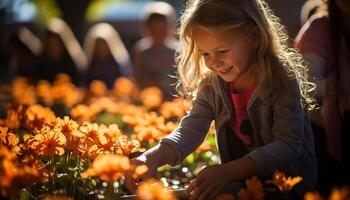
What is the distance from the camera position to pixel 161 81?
7379 millimetres

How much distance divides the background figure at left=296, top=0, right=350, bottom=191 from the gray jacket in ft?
2.32

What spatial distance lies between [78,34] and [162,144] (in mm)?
11486

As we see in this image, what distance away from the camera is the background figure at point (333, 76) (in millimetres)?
3719

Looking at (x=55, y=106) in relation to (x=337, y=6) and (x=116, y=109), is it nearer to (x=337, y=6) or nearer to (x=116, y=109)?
(x=116, y=109)

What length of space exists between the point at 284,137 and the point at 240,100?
37cm

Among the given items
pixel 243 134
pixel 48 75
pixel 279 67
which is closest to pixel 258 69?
pixel 279 67

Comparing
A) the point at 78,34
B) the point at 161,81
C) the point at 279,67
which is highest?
the point at 78,34

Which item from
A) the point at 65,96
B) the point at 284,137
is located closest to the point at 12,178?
the point at 284,137

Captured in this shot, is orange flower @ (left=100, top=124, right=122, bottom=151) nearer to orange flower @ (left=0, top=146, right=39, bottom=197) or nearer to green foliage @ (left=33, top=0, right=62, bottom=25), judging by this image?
orange flower @ (left=0, top=146, right=39, bottom=197)

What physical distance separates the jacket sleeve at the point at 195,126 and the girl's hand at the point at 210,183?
444mm

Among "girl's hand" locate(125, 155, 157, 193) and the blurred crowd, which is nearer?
"girl's hand" locate(125, 155, 157, 193)

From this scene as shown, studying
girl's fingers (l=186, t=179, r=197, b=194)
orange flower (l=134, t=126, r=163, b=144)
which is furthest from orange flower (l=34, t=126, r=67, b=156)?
orange flower (l=134, t=126, r=163, b=144)

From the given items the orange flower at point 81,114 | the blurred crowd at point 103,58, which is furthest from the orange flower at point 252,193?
the blurred crowd at point 103,58

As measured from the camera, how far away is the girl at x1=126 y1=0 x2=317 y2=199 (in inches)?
106
